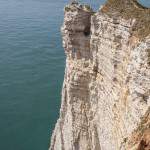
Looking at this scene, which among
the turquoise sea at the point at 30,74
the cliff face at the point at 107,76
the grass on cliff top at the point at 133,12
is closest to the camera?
the cliff face at the point at 107,76

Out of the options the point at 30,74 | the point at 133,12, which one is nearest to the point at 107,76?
the point at 133,12

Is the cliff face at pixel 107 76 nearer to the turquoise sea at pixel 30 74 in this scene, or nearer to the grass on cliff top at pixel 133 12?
the grass on cliff top at pixel 133 12

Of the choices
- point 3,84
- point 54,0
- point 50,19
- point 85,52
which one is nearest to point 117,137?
point 85,52

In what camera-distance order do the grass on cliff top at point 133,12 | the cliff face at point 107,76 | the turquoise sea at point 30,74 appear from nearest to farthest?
the cliff face at point 107,76
the grass on cliff top at point 133,12
the turquoise sea at point 30,74

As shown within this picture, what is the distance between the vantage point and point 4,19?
335 ft

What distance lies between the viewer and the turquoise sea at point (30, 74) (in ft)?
170

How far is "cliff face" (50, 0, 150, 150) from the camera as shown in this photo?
59.4ft

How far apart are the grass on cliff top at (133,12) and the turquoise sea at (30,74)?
29419mm

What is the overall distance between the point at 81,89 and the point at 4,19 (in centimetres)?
7856

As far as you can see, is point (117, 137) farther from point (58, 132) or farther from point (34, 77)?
point (34, 77)

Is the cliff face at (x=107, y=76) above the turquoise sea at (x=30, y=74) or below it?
above

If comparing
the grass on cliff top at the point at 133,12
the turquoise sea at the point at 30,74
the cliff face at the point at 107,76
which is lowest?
the turquoise sea at the point at 30,74

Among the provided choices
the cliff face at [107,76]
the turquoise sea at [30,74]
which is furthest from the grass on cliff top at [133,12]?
the turquoise sea at [30,74]

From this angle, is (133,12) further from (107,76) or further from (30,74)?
(30,74)
